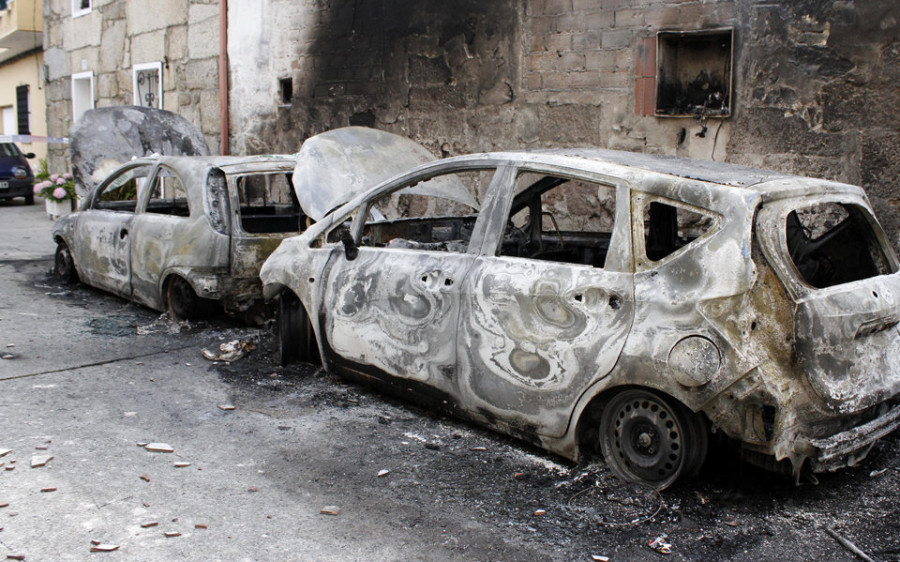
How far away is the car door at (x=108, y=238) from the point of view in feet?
23.7

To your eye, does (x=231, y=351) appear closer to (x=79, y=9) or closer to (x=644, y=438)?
(x=644, y=438)

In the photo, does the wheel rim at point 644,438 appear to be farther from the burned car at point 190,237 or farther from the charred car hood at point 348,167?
the burned car at point 190,237

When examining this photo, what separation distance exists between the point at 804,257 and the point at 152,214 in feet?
17.6

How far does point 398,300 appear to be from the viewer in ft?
14.7

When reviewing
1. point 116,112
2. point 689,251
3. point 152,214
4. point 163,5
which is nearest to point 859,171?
point 689,251

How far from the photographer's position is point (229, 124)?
1225 centimetres

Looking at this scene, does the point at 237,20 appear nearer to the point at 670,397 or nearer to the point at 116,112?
the point at 116,112

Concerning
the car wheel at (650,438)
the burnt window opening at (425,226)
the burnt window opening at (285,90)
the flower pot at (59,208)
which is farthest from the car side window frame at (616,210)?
the flower pot at (59,208)

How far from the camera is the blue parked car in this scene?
18.2 metres

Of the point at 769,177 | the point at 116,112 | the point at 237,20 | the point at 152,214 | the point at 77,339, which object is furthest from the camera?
the point at 237,20

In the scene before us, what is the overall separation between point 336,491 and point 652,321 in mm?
1634

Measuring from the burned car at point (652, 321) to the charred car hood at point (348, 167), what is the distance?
108 cm

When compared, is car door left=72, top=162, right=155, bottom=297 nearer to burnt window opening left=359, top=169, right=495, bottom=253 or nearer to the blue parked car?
burnt window opening left=359, top=169, right=495, bottom=253

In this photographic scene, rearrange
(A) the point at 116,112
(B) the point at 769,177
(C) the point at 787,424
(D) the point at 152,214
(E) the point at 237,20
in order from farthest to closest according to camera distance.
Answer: (E) the point at 237,20
(A) the point at 116,112
(D) the point at 152,214
(B) the point at 769,177
(C) the point at 787,424
